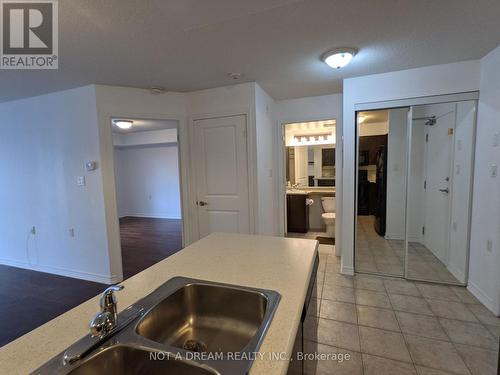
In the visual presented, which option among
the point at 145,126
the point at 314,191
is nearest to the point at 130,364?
the point at 314,191

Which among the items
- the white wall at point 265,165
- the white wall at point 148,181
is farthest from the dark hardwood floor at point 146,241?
the white wall at point 265,165

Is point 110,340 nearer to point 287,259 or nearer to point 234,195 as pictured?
point 287,259

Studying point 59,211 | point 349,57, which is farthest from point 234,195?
point 59,211

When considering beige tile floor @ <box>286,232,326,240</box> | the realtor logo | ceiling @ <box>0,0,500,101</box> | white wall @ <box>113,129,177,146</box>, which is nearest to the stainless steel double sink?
ceiling @ <box>0,0,500,101</box>

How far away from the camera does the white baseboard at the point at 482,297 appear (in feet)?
7.09

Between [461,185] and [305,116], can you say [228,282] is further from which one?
[305,116]

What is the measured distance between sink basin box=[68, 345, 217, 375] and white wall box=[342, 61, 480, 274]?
8.77 feet

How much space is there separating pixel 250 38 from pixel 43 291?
356cm

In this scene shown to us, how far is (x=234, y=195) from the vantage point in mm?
3160

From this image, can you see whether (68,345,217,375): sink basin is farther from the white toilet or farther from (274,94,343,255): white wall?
the white toilet

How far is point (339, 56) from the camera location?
214 cm

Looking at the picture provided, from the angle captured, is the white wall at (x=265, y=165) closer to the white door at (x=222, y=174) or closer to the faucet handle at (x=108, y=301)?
the white door at (x=222, y=174)

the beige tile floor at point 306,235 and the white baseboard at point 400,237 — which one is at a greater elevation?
the white baseboard at point 400,237

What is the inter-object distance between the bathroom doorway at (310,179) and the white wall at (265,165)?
92 cm
